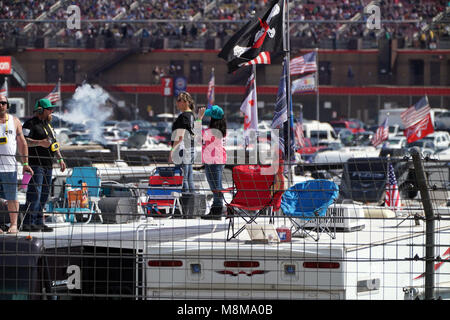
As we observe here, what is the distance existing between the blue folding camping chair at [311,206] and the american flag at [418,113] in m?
14.4

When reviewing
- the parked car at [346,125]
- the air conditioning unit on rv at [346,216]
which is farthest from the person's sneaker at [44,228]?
the parked car at [346,125]

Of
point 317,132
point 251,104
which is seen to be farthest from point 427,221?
point 317,132

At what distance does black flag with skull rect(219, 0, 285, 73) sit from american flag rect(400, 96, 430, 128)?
1210cm

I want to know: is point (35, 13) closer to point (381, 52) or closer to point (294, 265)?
point (381, 52)

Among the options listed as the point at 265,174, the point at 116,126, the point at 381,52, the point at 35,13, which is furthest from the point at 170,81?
the point at 265,174

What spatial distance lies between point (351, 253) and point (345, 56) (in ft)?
170

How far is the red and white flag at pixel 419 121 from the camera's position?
21562 mm

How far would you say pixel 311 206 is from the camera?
24.3 feet

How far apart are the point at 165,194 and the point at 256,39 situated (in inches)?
88.9

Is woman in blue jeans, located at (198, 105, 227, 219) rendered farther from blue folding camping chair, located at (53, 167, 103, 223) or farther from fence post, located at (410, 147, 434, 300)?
fence post, located at (410, 147, 434, 300)

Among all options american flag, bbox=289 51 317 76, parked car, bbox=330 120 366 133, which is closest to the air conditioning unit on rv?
american flag, bbox=289 51 317 76

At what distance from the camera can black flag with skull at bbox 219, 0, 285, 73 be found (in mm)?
9617

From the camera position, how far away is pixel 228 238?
685 centimetres

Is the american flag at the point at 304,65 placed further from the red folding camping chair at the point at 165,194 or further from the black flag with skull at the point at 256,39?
the red folding camping chair at the point at 165,194
